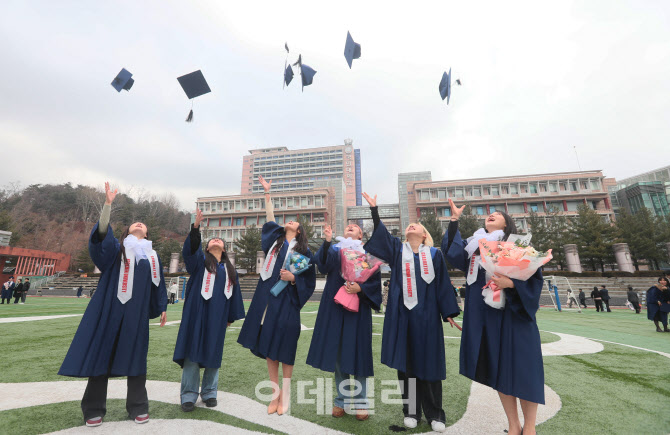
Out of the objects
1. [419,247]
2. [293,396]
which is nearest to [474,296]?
[419,247]

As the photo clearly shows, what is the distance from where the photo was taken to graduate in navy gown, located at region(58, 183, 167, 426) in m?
2.78

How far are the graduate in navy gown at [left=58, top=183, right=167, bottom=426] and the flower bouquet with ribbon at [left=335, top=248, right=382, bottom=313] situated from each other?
203cm

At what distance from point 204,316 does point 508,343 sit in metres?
3.04

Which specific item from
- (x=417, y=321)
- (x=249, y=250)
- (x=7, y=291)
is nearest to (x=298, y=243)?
(x=417, y=321)

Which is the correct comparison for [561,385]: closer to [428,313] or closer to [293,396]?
[428,313]

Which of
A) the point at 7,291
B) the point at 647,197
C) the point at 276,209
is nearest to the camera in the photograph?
the point at 7,291

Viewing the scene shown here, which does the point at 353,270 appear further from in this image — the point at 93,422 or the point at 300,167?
the point at 300,167

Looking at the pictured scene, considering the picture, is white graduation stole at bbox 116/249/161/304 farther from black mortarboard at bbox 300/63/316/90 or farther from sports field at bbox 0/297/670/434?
black mortarboard at bbox 300/63/316/90

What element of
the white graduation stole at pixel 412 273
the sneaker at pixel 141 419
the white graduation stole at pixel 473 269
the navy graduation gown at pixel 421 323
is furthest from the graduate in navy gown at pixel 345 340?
the sneaker at pixel 141 419

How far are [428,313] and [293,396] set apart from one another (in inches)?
76.0

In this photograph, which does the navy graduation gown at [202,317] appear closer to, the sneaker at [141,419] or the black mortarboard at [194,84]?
the sneaker at [141,419]

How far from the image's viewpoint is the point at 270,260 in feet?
12.0

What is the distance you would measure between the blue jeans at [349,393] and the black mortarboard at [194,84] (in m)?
6.52

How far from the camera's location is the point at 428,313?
302cm
